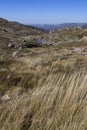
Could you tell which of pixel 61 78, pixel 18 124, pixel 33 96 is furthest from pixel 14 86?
pixel 18 124

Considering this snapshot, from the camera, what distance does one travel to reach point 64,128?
3791mm

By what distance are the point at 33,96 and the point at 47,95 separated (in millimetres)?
250

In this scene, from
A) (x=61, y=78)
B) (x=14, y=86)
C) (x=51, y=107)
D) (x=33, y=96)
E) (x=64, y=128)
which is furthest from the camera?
(x=14, y=86)

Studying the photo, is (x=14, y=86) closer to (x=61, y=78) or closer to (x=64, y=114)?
(x=61, y=78)

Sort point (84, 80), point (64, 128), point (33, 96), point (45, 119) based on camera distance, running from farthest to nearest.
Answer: point (84, 80), point (33, 96), point (45, 119), point (64, 128)

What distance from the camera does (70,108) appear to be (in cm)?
435

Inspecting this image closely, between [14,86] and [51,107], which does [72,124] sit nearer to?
[51,107]

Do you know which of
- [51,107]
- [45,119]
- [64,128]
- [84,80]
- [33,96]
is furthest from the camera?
[84,80]

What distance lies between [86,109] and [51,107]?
62cm

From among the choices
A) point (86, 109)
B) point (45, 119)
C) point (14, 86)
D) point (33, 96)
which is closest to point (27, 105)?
point (33, 96)

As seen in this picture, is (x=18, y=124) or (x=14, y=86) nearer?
(x=18, y=124)

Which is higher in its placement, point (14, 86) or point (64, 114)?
point (64, 114)

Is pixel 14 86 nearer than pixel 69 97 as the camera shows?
No

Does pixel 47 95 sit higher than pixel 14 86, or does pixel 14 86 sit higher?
pixel 47 95
